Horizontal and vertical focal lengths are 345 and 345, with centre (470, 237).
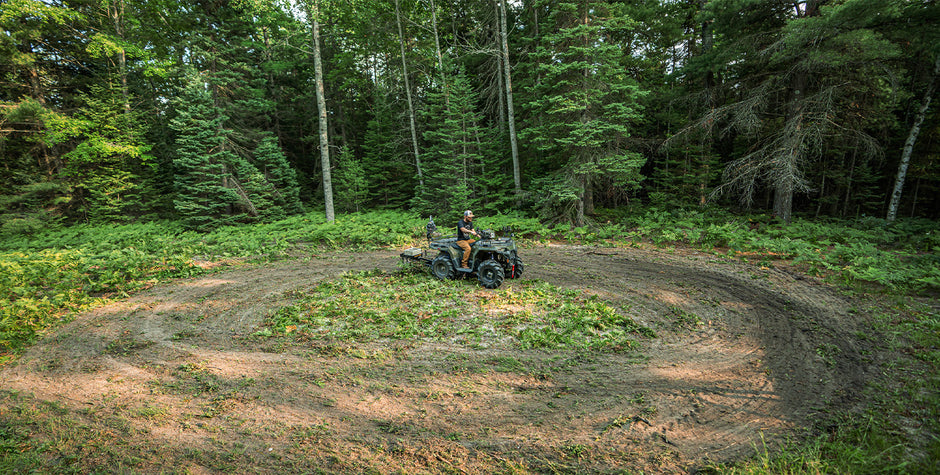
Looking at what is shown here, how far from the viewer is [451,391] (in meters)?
4.28

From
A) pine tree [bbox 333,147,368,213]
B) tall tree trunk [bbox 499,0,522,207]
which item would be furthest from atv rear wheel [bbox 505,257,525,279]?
pine tree [bbox 333,147,368,213]

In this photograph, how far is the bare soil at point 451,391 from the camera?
328 cm

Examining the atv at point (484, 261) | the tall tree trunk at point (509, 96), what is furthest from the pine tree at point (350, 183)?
the atv at point (484, 261)

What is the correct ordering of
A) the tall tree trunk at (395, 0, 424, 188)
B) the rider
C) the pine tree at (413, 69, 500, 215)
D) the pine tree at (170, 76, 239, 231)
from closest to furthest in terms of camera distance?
the rider → the pine tree at (170, 76, 239, 231) → the pine tree at (413, 69, 500, 215) → the tall tree trunk at (395, 0, 424, 188)

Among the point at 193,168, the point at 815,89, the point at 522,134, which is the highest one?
the point at 815,89

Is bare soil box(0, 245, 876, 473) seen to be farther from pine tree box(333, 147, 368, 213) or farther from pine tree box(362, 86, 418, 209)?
pine tree box(362, 86, 418, 209)

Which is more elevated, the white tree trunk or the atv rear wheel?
the white tree trunk

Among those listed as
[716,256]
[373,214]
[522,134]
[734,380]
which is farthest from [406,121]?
[734,380]

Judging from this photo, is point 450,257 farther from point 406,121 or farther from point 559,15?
point 406,121

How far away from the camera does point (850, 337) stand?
5.32 m

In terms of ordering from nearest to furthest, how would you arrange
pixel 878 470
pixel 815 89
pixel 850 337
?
pixel 878 470 → pixel 850 337 → pixel 815 89

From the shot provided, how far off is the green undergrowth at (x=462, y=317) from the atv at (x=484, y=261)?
0.38 metres

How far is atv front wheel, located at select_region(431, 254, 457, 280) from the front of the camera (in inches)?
348

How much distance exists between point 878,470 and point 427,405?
13.2ft
